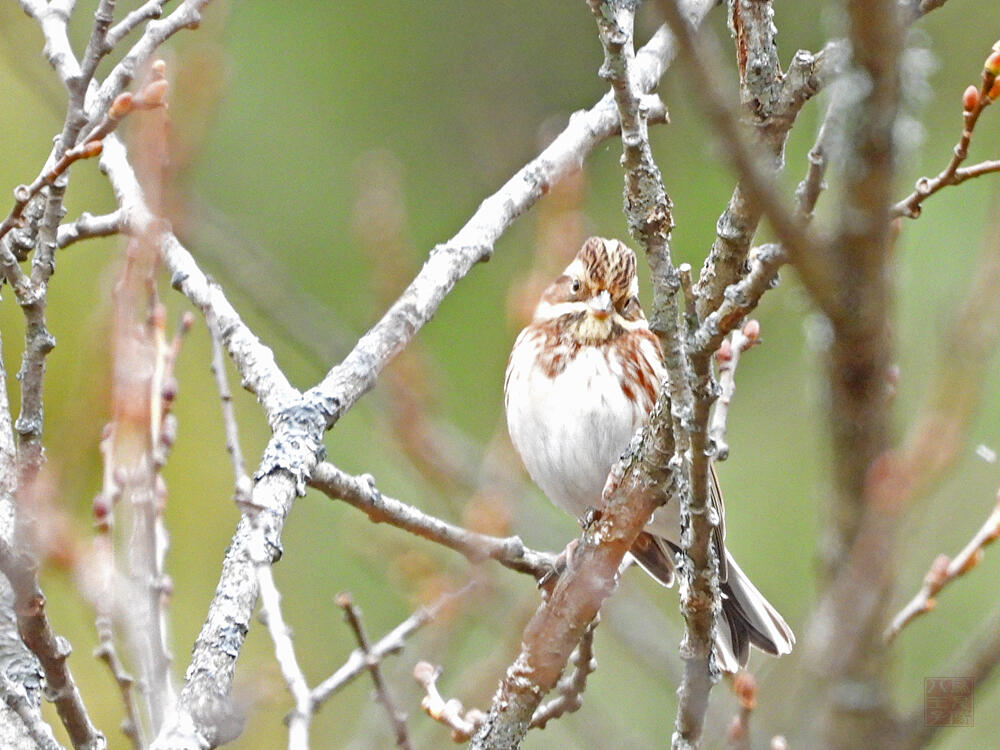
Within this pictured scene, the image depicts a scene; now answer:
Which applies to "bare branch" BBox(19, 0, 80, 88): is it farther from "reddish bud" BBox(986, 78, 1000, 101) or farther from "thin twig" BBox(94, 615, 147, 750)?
"reddish bud" BBox(986, 78, 1000, 101)

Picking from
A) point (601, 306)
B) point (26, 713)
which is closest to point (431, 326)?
point (601, 306)

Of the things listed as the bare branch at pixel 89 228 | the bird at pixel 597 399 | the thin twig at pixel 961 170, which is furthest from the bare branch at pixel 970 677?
the bird at pixel 597 399

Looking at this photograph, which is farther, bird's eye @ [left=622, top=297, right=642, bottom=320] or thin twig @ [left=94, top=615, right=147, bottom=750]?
bird's eye @ [left=622, top=297, right=642, bottom=320]

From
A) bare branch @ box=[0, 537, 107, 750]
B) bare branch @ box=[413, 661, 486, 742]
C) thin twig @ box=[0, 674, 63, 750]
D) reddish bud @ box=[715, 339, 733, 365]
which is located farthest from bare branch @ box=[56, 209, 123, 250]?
reddish bud @ box=[715, 339, 733, 365]

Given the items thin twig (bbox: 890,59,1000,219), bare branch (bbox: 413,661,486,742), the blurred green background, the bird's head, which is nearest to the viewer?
thin twig (bbox: 890,59,1000,219)

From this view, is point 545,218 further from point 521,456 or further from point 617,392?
point 521,456

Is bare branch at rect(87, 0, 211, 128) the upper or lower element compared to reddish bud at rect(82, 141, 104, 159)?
upper

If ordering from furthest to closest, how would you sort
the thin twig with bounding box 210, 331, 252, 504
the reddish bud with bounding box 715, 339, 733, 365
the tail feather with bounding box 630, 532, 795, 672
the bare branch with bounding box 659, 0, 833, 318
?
the tail feather with bounding box 630, 532, 795, 672 → the reddish bud with bounding box 715, 339, 733, 365 → the thin twig with bounding box 210, 331, 252, 504 → the bare branch with bounding box 659, 0, 833, 318
